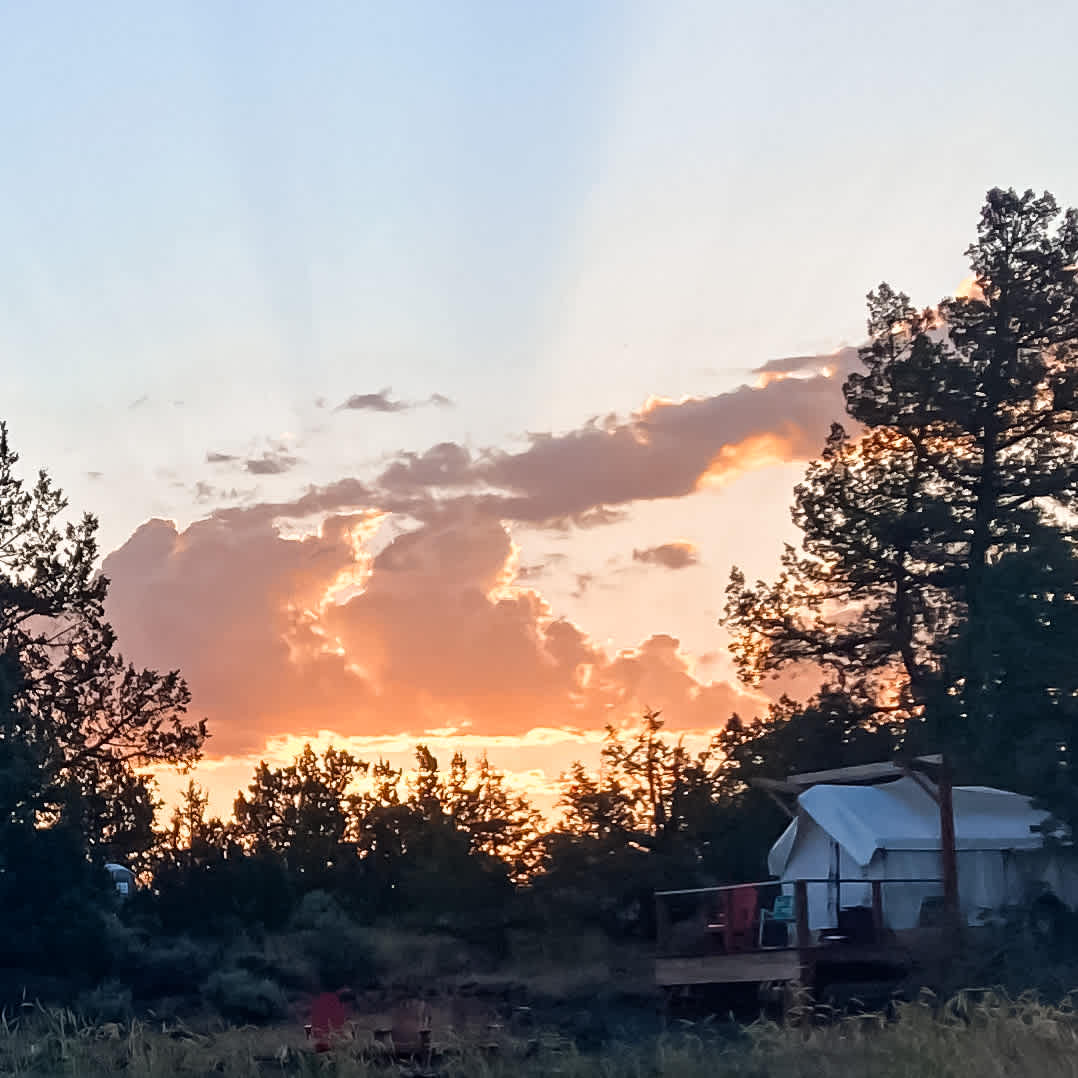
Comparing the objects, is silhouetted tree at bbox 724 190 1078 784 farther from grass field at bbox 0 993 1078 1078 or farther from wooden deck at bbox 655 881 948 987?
grass field at bbox 0 993 1078 1078

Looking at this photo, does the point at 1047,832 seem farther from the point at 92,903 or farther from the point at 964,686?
the point at 92,903

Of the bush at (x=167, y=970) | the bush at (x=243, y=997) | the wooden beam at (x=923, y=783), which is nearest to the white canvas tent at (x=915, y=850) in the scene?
the wooden beam at (x=923, y=783)

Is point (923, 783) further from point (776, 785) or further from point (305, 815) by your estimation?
point (305, 815)

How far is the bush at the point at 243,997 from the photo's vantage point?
102ft

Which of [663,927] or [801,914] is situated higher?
[801,914]

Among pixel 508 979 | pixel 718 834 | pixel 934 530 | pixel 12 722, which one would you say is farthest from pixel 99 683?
pixel 934 530

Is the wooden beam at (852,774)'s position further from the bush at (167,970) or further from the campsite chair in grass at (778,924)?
the bush at (167,970)

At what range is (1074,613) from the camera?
29.9 meters

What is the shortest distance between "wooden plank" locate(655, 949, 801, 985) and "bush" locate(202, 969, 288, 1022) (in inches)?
323

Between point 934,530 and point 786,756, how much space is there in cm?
908

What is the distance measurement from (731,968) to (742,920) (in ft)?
5.20

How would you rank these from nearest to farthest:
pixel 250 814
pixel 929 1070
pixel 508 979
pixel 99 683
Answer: pixel 929 1070 < pixel 508 979 < pixel 99 683 < pixel 250 814

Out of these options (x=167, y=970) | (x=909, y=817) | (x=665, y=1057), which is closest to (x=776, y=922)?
(x=909, y=817)

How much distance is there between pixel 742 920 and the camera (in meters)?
28.3
